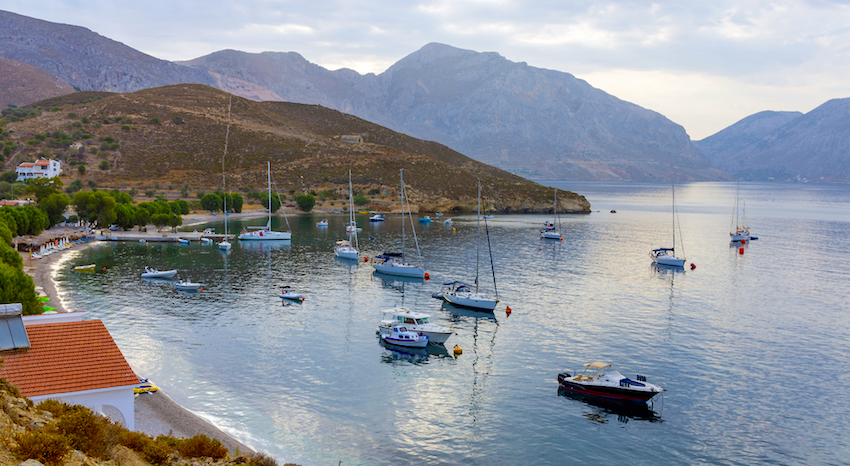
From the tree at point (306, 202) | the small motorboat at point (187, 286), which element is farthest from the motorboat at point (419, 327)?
the tree at point (306, 202)

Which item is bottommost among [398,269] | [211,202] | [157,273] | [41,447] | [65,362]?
[398,269]

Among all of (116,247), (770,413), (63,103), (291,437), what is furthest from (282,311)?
(63,103)

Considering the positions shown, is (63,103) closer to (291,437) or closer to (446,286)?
(446,286)

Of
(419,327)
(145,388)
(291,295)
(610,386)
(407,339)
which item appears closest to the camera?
(145,388)

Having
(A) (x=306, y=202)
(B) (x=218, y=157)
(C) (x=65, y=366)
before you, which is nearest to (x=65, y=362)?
(C) (x=65, y=366)

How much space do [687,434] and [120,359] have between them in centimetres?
2758

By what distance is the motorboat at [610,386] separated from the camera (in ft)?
109

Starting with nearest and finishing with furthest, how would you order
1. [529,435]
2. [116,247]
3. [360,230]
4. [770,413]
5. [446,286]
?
[529,435] < [770,413] < [446,286] < [116,247] < [360,230]

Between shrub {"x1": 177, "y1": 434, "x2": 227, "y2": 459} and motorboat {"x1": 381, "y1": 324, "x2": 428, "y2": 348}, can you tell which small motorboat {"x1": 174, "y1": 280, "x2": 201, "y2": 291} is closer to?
motorboat {"x1": 381, "y1": 324, "x2": 428, "y2": 348}

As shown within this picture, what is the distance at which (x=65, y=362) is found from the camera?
22328 mm

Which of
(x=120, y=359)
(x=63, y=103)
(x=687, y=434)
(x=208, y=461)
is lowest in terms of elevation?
(x=687, y=434)

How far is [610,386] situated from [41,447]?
2916cm

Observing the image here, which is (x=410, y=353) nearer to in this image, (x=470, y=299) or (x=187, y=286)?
(x=470, y=299)

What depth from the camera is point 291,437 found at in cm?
2897
